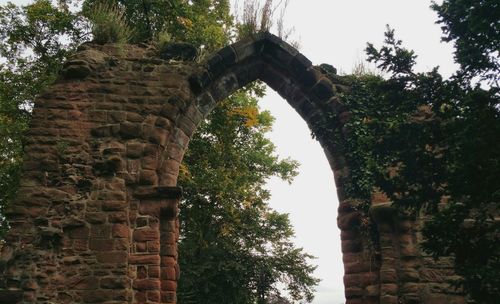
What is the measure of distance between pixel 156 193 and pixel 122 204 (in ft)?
1.44

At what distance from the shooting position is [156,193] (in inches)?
228

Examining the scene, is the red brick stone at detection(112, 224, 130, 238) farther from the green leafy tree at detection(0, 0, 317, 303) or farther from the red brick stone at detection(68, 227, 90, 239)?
the green leafy tree at detection(0, 0, 317, 303)

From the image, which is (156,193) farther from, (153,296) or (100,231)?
(153,296)

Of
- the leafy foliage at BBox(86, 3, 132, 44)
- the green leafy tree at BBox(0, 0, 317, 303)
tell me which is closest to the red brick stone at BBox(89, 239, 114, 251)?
the leafy foliage at BBox(86, 3, 132, 44)

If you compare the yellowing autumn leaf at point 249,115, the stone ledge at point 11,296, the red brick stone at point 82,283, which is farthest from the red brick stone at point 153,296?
the yellowing autumn leaf at point 249,115

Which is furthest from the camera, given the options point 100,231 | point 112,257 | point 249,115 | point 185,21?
point 249,115

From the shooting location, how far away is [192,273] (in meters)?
13.6

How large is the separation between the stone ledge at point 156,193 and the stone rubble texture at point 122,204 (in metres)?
0.01

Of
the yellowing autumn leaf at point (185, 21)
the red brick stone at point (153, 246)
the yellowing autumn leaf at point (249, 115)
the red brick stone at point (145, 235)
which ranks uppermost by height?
the yellowing autumn leaf at point (185, 21)

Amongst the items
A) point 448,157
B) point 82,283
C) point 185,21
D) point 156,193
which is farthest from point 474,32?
point 185,21

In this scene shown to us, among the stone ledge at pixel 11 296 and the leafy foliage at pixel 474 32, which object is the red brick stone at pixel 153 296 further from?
the leafy foliage at pixel 474 32

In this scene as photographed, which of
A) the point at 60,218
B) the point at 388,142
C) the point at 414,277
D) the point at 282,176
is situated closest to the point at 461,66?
the point at 388,142

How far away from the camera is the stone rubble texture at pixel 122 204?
518 cm

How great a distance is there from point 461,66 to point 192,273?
1117 cm
